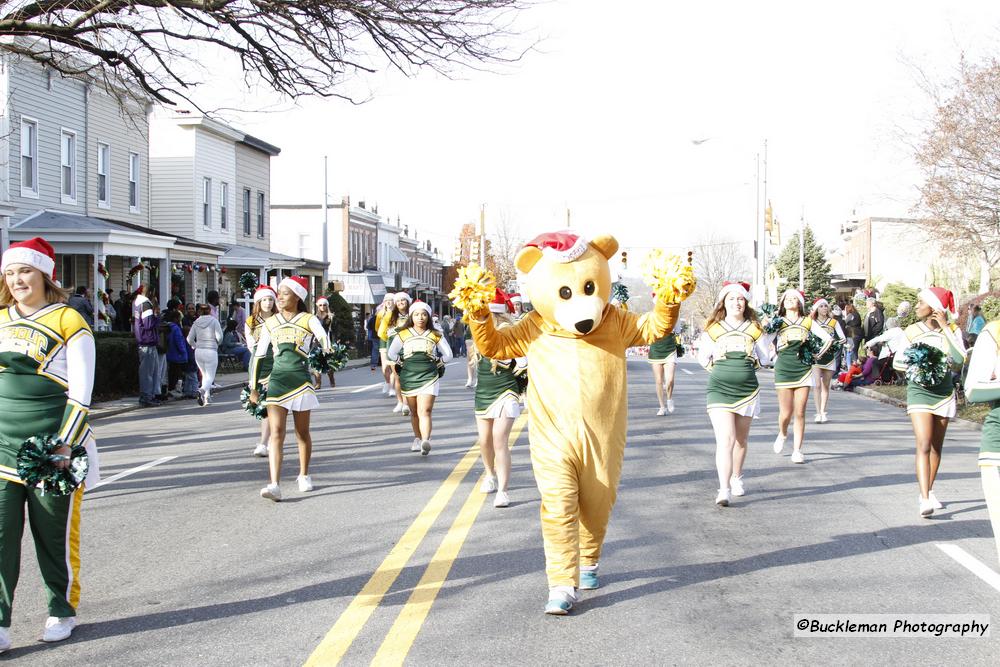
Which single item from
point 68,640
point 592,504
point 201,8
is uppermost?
point 201,8

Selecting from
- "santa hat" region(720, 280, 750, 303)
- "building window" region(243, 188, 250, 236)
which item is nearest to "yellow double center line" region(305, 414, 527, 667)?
"santa hat" region(720, 280, 750, 303)

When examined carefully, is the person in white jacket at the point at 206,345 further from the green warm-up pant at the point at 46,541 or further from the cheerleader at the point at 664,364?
the green warm-up pant at the point at 46,541

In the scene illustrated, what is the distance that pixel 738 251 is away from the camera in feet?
257

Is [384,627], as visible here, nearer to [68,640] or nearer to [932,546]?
[68,640]

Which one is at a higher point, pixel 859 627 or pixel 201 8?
pixel 201 8

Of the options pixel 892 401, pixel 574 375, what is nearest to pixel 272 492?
pixel 574 375

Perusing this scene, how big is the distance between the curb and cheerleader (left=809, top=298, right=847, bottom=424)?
6.23ft

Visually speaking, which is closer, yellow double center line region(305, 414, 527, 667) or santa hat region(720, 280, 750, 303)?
yellow double center line region(305, 414, 527, 667)

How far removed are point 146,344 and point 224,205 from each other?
66.2 ft

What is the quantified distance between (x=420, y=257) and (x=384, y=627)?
7624cm

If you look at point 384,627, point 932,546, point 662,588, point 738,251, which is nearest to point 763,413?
point 932,546

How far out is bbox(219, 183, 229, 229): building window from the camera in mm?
36438

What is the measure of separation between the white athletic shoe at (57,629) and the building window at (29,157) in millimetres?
21063

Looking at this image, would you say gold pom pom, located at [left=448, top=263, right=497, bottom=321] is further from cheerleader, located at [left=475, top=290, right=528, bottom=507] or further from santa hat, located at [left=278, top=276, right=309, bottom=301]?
santa hat, located at [left=278, top=276, right=309, bottom=301]
